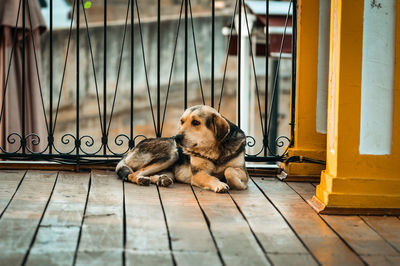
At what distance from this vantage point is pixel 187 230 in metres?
2.59

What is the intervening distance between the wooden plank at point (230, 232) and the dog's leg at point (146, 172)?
402 mm

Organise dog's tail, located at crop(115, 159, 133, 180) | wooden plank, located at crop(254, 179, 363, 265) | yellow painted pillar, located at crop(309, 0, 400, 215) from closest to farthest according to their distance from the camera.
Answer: wooden plank, located at crop(254, 179, 363, 265) < yellow painted pillar, located at crop(309, 0, 400, 215) < dog's tail, located at crop(115, 159, 133, 180)

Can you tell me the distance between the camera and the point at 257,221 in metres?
2.80

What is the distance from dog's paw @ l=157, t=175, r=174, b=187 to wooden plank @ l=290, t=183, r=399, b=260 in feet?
3.65

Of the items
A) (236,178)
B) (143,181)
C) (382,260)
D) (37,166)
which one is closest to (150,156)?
(143,181)

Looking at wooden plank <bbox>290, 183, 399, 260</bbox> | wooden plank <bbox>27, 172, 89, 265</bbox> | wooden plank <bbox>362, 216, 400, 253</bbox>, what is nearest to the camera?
wooden plank <bbox>27, 172, 89, 265</bbox>

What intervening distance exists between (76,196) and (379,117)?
5.89 feet

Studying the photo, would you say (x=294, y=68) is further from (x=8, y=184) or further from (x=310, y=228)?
(x=8, y=184)

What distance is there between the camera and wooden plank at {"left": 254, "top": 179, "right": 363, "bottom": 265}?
7.43ft

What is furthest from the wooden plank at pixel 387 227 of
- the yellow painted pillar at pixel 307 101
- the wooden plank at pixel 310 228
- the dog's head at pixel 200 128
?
the dog's head at pixel 200 128

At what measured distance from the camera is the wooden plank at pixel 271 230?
88.2 inches

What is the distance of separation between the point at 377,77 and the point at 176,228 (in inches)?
55.4

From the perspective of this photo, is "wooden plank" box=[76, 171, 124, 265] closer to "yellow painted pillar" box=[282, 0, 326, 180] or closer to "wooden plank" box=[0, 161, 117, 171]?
"wooden plank" box=[0, 161, 117, 171]

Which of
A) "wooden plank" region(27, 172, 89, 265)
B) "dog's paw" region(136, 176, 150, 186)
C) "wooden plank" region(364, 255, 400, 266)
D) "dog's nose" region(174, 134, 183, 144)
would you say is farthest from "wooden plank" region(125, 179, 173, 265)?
"wooden plank" region(364, 255, 400, 266)
